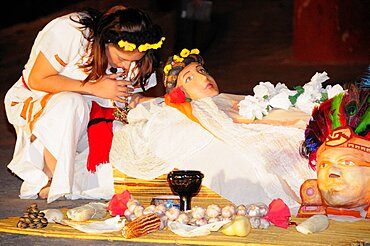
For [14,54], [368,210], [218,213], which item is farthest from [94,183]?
[14,54]

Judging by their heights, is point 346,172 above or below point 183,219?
above

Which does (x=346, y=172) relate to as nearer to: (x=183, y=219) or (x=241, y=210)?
(x=241, y=210)

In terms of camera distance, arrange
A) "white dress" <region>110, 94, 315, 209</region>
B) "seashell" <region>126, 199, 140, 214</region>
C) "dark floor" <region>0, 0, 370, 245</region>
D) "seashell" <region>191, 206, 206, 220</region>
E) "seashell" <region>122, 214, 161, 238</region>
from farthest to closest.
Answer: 1. "dark floor" <region>0, 0, 370, 245</region>
2. "white dress" <region>110, 94, 315, 209</region>
3. "seashell" <region>126, 199, 140, 214</region>
4. "seashell" <region>191, 206, 206, 220</region>
5. "seashell" <region>122, 214, 161, 238</region>

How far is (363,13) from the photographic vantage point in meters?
12.0

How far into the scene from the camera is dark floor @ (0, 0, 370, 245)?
1090 centimetres

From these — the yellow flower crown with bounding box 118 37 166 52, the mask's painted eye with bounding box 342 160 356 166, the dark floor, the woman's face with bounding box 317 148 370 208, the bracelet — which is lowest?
the dark floor

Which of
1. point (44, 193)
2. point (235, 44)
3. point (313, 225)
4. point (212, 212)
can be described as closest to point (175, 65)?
point (44, 193)

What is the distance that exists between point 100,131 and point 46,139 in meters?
0.29

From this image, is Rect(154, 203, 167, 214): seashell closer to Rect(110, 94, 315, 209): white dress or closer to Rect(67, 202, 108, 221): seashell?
Rect(67, 202, 108, 221): seashell

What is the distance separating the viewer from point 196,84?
5.03m

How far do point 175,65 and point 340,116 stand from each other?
3.50 ft

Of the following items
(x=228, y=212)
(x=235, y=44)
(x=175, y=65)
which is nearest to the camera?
(x=228, y=212)

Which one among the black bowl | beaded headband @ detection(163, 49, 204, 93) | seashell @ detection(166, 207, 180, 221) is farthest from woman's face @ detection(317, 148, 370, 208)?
beaded headband @ detection(163, 49, 204, 93)

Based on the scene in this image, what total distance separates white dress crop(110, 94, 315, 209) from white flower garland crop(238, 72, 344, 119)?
0.33 ft
